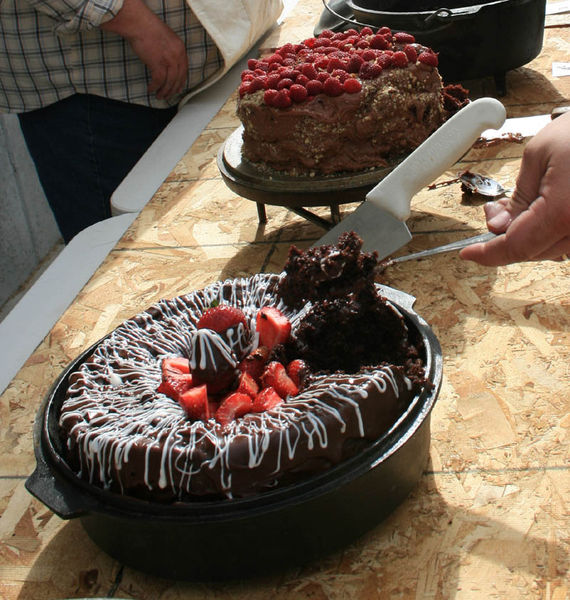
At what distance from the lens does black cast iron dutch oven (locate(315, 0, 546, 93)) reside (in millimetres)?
2270

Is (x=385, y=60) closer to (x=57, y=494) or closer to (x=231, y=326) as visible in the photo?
(x=231, y=326)

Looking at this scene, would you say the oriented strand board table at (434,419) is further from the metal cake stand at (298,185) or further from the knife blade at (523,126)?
the metal cake stand at (298,185)

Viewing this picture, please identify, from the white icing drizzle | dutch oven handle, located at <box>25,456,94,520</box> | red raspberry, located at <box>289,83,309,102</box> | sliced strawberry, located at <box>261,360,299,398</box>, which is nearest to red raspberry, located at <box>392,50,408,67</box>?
red raspberry, located at <box>289,83,309,102</box>

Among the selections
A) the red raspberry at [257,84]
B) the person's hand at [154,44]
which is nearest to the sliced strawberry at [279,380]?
the red raspberry at [257,84]

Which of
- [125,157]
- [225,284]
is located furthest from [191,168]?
[225,284]

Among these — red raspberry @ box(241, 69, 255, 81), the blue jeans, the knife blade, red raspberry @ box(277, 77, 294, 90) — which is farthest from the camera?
the blue jeans

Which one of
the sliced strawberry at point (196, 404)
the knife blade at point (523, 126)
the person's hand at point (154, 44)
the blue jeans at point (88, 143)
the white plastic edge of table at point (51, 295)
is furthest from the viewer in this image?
the blue jeans at point (88, 143)

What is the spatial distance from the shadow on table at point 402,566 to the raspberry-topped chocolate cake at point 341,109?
879 millimetres

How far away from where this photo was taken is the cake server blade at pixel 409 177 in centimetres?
149

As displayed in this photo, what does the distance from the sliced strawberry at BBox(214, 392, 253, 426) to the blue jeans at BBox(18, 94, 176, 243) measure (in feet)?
6.11

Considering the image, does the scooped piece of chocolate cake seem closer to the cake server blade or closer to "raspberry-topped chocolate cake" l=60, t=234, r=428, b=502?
"raspberry-topped chocolate cake" l=60, t=234, r=428, b=502

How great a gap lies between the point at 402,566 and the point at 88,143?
2077mm

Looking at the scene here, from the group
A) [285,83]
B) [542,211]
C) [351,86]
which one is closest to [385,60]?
[351,86]

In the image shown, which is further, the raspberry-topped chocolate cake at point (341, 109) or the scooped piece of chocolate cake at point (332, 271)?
the raspberry-topped chocolate cake at point (341, 109)
